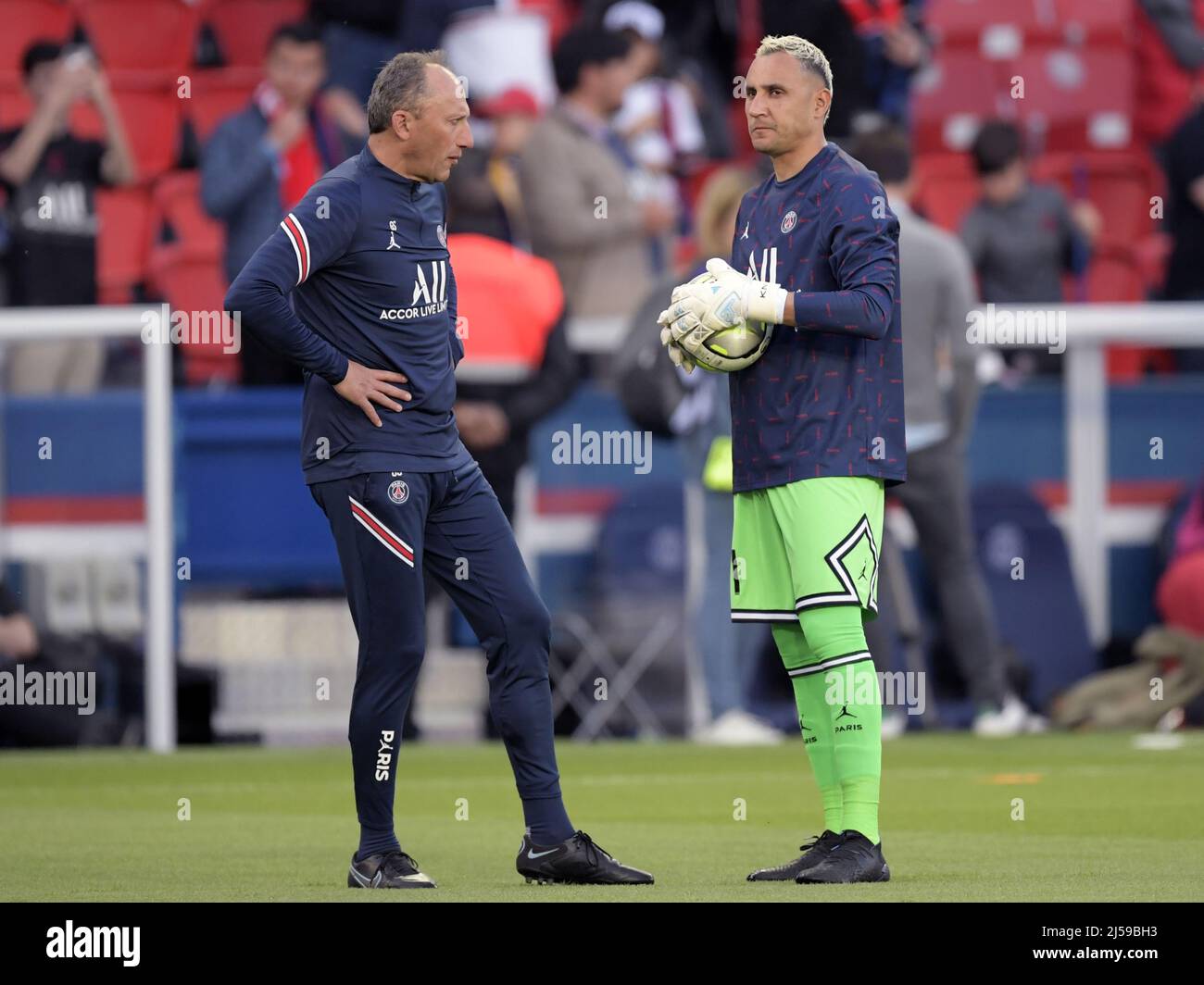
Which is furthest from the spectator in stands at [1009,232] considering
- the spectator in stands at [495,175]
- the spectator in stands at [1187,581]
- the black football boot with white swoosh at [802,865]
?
the black football boot with white swoosh at [802,865]

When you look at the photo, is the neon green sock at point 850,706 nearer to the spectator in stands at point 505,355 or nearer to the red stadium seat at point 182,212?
the spectator in stands at point 505,355

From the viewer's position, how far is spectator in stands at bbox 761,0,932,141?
15.0 m

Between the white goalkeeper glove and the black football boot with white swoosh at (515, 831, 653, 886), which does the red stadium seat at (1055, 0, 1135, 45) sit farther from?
the black football boot with white swoosh at (515, 831, 653, 886)

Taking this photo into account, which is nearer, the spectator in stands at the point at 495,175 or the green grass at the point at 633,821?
the green grass at the point at 633,821

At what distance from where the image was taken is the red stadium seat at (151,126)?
15.4m

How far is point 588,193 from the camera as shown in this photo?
13977 mm

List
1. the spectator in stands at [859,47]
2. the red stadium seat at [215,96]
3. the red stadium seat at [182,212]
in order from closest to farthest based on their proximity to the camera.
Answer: the spectator in stands at [859,47] < the red stadium seat at [182,212] < the red stadium seat at [215,96]

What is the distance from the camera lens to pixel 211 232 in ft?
50.3

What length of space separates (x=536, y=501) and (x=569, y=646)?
0.94 m

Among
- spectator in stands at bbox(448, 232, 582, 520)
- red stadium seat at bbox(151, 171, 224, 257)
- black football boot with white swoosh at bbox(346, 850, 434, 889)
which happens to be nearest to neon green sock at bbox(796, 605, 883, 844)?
black football boot with white swoosh at bbox(346, 850, 434, 889)

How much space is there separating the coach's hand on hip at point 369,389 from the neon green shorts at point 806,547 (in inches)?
42.7
